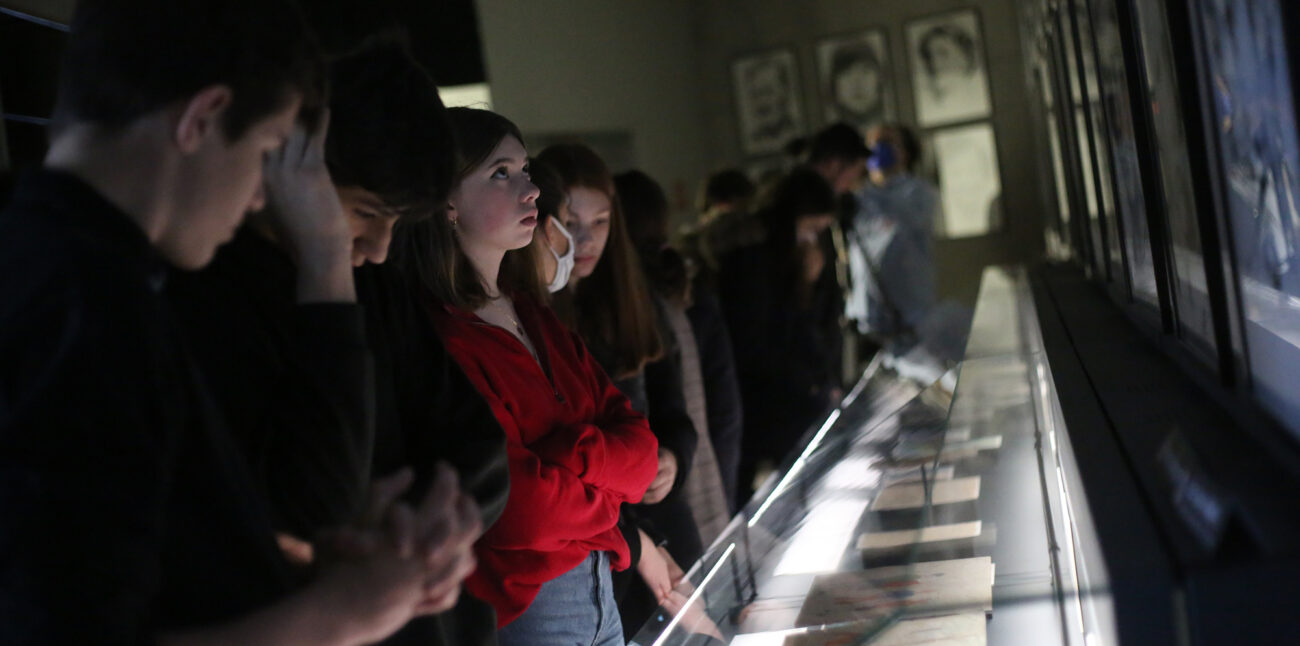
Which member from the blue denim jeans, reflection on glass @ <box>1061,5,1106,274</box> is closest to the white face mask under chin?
the blue denim jeans

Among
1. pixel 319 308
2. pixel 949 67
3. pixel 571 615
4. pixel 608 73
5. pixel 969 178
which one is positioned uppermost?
pixel 608 73

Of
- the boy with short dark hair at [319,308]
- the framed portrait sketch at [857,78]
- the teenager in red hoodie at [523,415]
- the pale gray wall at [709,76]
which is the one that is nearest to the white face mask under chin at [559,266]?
the teenager in red hoodie at [523,415]

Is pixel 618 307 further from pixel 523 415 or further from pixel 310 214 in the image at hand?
pixel 310 214

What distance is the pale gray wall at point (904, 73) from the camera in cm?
1085

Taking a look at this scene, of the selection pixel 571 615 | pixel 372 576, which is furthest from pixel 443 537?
pixel 571 615

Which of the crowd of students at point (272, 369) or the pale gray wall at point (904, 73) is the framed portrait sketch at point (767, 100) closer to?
the pale gray wall at point (904, 73)

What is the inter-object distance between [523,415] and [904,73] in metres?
10.0

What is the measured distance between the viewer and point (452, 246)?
1.72 m

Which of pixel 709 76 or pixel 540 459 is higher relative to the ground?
pixel 709 76

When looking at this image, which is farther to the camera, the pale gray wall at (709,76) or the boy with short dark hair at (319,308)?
the pale gray wall at (709,76)

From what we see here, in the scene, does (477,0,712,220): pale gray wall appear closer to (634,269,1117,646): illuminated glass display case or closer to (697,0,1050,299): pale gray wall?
(697,0,1050,299): pale gray wall

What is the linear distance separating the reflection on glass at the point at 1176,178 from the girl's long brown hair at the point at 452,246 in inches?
35.6

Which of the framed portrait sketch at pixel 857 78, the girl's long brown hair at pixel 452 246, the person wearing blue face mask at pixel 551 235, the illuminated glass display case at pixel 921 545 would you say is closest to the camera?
the illuminated glass display case at pixel 921 545

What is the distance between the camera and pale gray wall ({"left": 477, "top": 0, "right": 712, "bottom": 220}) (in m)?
7.70
